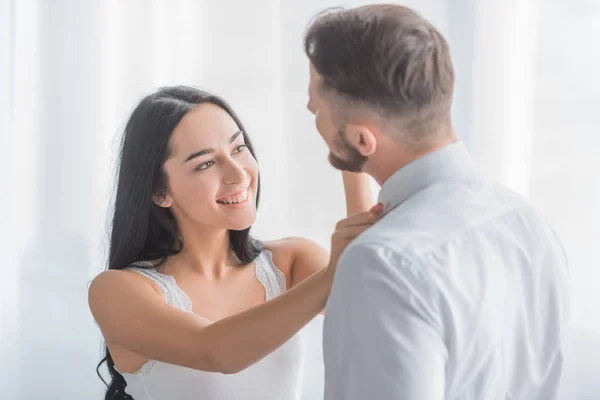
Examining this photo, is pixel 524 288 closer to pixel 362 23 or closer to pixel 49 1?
pixel 362 23

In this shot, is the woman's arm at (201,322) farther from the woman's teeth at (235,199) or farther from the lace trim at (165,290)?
the woman's teeth at (235,199)

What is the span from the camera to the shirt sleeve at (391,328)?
2.86 ft

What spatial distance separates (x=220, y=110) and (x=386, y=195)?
0.64 metres

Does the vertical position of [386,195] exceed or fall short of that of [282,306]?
it exceeds it

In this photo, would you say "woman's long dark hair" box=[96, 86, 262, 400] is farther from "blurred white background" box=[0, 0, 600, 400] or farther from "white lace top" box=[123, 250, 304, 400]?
"blurred white background" box=[0, 0, 600, 400]

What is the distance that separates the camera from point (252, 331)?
51.7 inches

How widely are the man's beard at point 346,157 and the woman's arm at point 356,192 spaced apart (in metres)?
0.44

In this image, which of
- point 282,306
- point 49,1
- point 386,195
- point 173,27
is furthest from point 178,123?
point 49,1

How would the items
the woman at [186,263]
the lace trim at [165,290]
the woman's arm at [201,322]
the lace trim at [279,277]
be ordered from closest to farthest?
the woman's arm at [201,322], the woman at [186,263], the lace trim at [165,290], the lace trim at [279,277]

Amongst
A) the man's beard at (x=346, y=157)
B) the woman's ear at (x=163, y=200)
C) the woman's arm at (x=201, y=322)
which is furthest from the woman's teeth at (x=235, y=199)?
the man's beard at (x=346, y=157)

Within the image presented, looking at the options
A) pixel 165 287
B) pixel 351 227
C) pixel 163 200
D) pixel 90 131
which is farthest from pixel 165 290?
pixel 90 131

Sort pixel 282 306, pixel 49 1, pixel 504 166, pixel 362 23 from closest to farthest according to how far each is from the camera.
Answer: pixel 362 23 → pixel 282 306 → pixel 504 166 → pixel 49 1

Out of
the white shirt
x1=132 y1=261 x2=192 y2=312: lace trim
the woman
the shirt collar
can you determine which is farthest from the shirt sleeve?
x1=132 y1=261 x2=192 y2=312: lace trim

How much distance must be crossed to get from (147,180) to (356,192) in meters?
0.43
